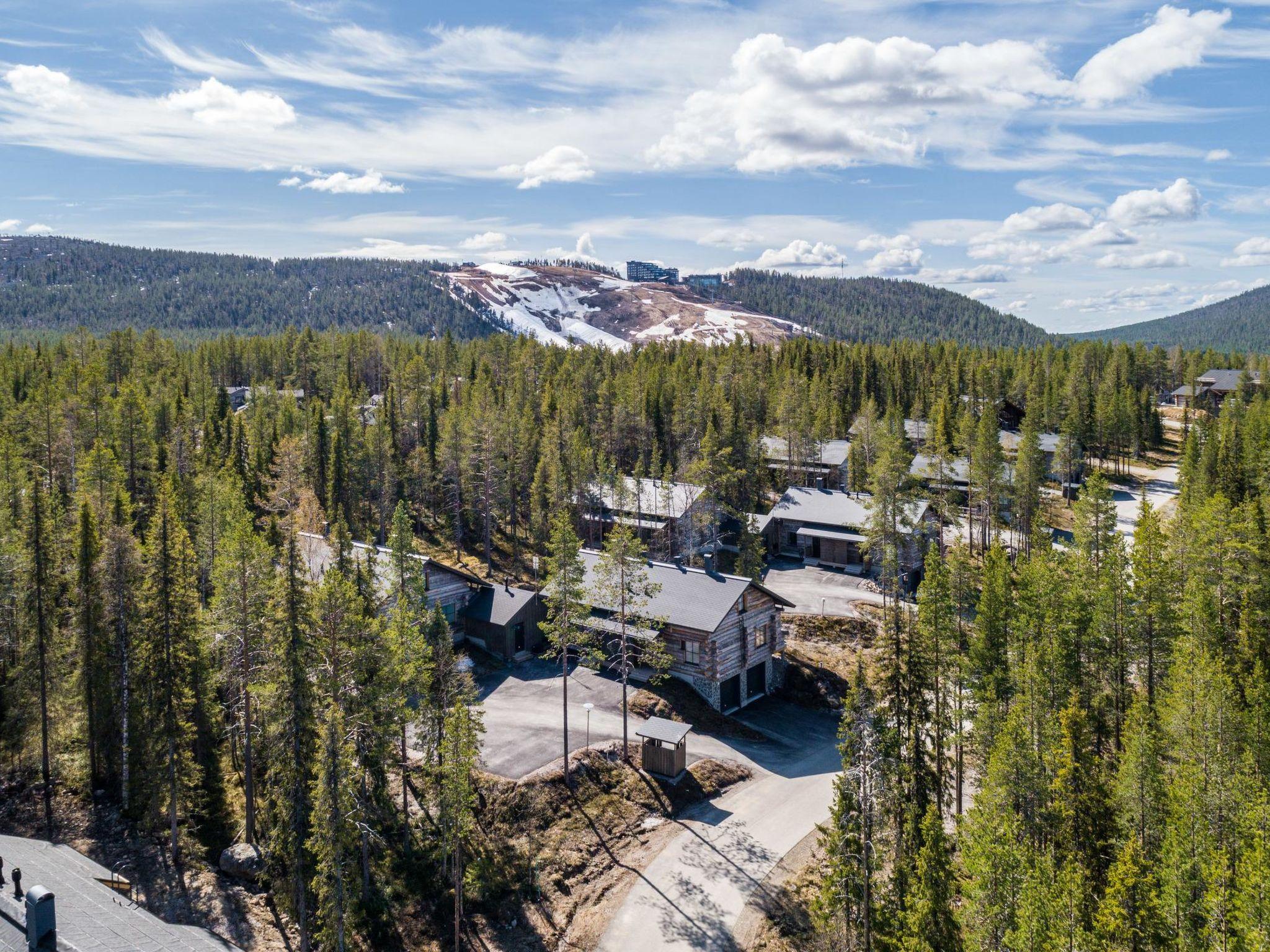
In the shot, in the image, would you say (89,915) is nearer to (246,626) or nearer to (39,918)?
(39,918)

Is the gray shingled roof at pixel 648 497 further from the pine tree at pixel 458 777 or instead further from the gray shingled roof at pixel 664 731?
the pine tree at pixel 458 777

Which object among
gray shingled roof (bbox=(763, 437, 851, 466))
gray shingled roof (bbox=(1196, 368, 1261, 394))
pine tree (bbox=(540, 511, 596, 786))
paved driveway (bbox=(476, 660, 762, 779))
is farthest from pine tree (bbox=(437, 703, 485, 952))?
gray shingled roof (bbox=(1196, 368, 1261, 394))

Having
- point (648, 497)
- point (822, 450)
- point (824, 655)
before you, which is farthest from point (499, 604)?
point (822, 450)

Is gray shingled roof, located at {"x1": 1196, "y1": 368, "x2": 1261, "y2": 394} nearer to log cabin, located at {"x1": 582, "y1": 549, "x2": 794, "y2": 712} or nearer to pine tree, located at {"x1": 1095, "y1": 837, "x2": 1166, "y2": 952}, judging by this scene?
log cabin, located at {"x1": 582, "y1": 549, "x2": 794, "y2": 712}

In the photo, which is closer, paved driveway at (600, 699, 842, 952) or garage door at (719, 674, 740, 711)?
paved driveway at (600, 699, 842, 952)

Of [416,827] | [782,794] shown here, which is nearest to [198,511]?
[416,827]
